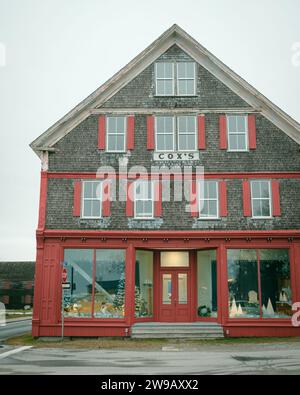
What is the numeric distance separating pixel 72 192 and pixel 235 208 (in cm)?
Answer: 751

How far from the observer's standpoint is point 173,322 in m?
22.1

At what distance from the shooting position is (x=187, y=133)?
2288cm

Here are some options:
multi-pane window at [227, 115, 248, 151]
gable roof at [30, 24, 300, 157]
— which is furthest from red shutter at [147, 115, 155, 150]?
multi-pane window at [227, 115, 248, 151]

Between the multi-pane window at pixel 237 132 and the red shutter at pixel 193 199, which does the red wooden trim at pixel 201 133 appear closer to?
the multi-pane window at pixel 237 132

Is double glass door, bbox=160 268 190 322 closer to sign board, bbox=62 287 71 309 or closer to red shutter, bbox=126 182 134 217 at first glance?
red shutter, bbox=126 182 134 217

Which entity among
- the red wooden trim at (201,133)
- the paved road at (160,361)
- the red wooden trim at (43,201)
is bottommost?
the paved road at (160,361)

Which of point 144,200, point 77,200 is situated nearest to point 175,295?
point 144,200

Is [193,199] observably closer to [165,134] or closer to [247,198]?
[247,198]

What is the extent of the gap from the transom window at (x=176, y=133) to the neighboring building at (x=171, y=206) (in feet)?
0.16

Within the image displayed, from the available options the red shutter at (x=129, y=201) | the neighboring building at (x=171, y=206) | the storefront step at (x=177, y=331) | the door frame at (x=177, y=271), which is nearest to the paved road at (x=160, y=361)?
the storefront step at (x=177, y=331)

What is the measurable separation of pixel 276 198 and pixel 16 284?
1876 inches

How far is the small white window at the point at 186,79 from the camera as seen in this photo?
23297mm
